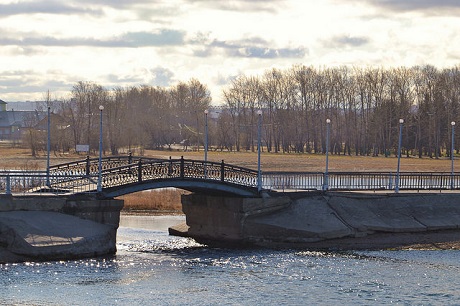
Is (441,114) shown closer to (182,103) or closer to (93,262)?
(182,103)

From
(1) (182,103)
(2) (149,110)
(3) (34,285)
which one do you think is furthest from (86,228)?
(1) (182,103)

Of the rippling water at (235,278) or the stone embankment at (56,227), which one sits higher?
the stone embankment at (56,227)

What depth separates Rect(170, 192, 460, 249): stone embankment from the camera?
5138 cm

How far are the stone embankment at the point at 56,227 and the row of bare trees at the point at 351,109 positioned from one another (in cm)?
8701

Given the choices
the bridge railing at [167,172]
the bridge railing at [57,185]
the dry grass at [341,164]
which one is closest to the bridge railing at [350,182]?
the bridge railing at [167,172]

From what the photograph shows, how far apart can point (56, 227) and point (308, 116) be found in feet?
369

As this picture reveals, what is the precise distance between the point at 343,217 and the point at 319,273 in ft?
34.2

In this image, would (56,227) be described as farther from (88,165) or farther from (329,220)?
(329,220)

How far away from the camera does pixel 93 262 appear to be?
44.3 metres

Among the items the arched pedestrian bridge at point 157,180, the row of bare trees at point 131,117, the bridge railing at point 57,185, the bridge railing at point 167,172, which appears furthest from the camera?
the row of bare trees at point 131,117

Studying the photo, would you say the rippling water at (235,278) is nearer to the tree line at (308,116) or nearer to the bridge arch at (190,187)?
the bridge arch at (190,187)

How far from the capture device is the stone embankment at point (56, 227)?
43.4 metres

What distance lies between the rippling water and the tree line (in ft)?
271

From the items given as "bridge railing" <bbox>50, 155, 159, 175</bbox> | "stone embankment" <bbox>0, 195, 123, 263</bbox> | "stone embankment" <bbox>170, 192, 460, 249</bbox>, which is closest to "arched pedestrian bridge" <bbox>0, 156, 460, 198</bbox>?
"bridge railing" <bbox>50, 155, 159, 175</bbox>
